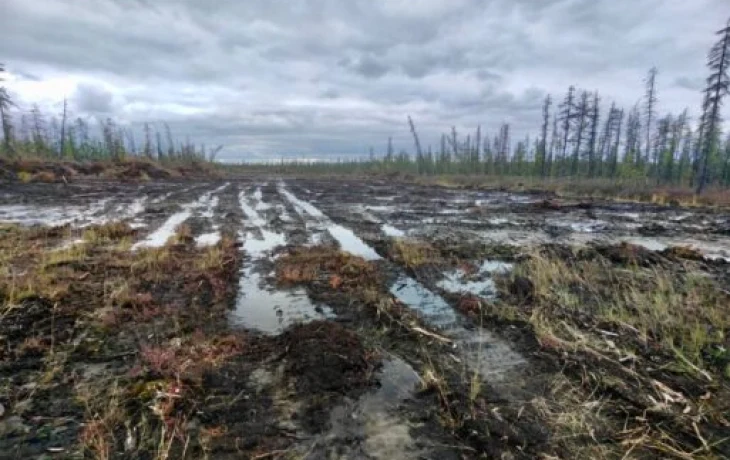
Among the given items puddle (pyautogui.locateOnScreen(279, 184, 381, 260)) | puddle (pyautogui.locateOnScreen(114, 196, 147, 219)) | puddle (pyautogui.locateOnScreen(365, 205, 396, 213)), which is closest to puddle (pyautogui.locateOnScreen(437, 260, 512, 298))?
puddle (pyautogui.locateOnScreen(279, 184, 381, 260))

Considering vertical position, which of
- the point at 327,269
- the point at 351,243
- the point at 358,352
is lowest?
the point at 351,243

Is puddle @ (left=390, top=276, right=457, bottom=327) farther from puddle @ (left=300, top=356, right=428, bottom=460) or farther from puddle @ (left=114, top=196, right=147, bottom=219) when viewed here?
puddle @ (left=114, top=196, right=147, bottom=219)

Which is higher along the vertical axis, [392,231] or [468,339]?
[468,339]

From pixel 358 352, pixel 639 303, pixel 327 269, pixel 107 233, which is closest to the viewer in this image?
pixel 358 352

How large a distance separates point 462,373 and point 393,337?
1351mm

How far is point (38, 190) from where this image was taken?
28.9m

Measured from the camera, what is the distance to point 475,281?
31.4ft

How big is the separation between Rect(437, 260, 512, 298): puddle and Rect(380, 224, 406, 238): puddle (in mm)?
4468

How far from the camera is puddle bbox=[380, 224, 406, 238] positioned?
15141 mm

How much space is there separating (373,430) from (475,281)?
19.4 ft

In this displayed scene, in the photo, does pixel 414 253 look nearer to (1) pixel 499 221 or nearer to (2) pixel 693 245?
(1) pixel 499 221

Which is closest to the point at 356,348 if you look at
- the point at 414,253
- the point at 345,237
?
the point at 414,253

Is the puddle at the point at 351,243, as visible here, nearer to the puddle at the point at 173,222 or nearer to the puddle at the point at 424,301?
the puddle at the point at 424,301

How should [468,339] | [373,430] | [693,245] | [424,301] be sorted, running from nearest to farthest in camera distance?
[373,430], [468,339], [424,301], [693,245]
